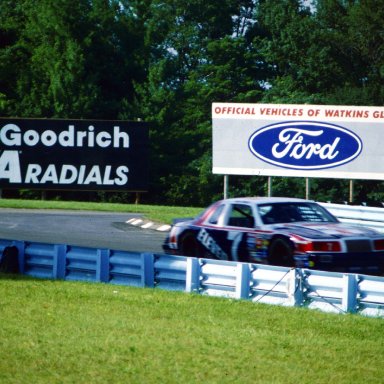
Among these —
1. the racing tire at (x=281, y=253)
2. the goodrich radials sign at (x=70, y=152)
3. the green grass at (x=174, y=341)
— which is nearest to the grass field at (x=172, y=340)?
the green grass at (x=174, y=341)

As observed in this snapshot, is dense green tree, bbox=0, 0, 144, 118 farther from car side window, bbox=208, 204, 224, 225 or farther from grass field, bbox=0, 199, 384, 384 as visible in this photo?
grass field, bbox=0, 199, 384, 384

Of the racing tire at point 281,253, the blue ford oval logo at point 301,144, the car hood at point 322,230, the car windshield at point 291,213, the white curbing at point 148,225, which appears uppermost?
the blue ford oval logo at point 301,144

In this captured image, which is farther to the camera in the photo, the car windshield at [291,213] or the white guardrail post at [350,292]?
the car windshield at [291,213]

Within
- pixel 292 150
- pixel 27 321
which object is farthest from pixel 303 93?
pixel 27 321

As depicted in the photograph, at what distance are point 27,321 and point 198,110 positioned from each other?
54.0 meters

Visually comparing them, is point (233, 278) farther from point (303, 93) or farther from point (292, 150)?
point (303, 93)

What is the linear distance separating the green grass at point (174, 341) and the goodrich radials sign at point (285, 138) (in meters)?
21.8

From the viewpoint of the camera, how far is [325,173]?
1452 inches

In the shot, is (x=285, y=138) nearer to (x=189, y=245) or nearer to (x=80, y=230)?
(x=80, y=230)

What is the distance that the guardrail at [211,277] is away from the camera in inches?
543

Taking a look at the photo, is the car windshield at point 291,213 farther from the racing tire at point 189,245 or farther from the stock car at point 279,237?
the racing tire at point 189,245

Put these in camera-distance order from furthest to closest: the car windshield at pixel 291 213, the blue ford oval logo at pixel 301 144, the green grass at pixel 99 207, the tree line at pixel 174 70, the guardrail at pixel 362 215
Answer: the tree line at pixel 174 70 < the green grass at pixel 99 207 < the blue ford oval logo at pixel 301 144 < the guardrail at pixel 362 215 < the car windshield at pixel 291 213

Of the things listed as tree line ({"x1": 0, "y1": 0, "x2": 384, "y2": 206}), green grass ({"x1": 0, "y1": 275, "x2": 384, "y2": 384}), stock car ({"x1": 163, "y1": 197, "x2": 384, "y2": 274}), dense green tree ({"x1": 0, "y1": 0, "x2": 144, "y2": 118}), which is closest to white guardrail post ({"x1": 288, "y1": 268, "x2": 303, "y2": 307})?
green grass ({"x1": 0, "y1": 275, "x2": 384, "y2": 384})

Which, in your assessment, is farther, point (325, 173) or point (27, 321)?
point (325, 173)
